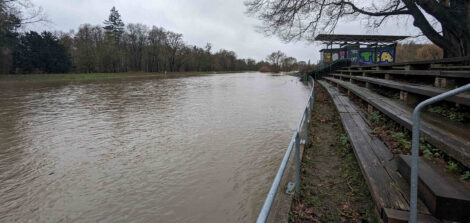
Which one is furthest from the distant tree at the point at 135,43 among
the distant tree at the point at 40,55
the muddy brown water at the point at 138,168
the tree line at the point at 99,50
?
the muddy brown water at the point at 138,168

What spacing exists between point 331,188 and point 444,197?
1326 mm

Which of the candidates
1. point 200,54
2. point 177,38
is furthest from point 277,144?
point 200,54

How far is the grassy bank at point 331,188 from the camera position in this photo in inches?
97.0

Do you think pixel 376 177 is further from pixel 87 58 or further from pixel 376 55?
pixel 87 58

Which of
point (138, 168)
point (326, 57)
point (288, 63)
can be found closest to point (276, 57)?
point (288, 63)

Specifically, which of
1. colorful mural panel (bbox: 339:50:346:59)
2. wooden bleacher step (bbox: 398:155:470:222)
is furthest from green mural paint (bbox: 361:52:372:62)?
wooden bleacher step (bbox: 398:155:470:222)

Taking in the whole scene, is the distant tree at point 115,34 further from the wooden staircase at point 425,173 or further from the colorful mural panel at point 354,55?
the wooden staircase at point 425,173

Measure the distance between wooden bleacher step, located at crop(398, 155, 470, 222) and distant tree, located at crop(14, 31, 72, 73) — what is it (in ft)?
186

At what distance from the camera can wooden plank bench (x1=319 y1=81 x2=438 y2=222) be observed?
1.99 metres

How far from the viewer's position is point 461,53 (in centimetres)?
866

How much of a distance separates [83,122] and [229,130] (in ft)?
15.9

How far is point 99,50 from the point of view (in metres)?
48.9

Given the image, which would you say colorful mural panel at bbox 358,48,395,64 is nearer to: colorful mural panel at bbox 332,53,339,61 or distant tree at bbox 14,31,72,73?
colorful mural panel at bbox 332,53,339,61

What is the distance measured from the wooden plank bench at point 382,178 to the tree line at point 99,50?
86.7 ft
